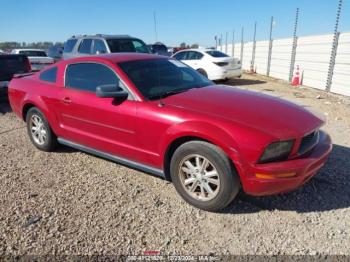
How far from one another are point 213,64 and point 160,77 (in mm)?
8896

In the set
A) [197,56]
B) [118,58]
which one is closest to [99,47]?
[197,56]

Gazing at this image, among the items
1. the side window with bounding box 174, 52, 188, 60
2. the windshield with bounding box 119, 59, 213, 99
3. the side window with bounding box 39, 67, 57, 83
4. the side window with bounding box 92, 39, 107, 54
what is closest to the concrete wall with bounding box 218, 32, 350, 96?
the side window with bounding box 174, 52, 188, 60

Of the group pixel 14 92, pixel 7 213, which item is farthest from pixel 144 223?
pixel 14 92

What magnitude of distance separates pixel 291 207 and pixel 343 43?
9660 millimetres

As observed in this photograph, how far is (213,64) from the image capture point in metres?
12.6

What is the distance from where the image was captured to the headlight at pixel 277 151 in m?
2.94

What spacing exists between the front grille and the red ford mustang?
0.04 ft

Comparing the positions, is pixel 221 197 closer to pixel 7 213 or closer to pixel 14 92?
pixel 7 213

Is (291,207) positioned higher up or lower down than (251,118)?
lower down

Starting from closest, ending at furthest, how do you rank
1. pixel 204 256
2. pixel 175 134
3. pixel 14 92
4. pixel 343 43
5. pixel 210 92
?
1. pixel 204 256
2. pixel 175 134
3. pixel 210 92
4. pixel 14 92
5. pixel 343 43

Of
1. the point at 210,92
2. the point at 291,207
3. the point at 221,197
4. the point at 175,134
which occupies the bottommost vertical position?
the point at 291,207

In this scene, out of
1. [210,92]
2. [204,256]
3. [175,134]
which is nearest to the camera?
[204,256]

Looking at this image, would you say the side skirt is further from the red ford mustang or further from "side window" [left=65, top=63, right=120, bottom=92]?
"side window" [left=65, top=63, right=120, bottom=92]

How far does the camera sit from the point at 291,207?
11.1 feet
